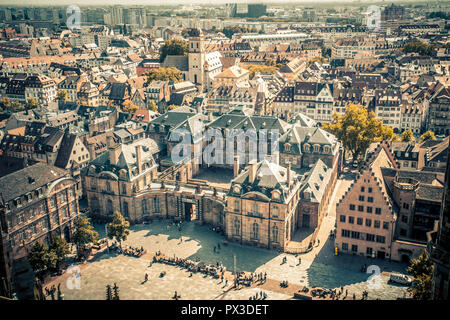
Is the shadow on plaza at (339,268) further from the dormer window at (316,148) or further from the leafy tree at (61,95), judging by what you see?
the leafy tree at (61,95)

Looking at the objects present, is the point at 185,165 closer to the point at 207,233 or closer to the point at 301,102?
the point at 207,233

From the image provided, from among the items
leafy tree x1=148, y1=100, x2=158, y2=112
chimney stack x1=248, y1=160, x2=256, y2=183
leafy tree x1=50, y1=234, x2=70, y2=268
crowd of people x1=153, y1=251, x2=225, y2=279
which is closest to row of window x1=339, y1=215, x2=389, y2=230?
chimney stack x1=248, y1=160, x2=256, y2=183

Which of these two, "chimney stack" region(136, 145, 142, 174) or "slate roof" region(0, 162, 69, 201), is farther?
"chimney stack" region(136, 145, 142, 174)

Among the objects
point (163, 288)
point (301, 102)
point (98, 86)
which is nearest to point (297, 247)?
point (163, 288)

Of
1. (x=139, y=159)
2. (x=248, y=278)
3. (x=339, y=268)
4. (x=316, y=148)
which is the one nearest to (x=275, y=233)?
(x=248, y=278)

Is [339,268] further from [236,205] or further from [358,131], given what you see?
[358,131]

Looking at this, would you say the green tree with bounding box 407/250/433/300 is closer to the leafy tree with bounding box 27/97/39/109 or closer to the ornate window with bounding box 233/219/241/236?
the ornate window with bounding box 233/219/241/236
